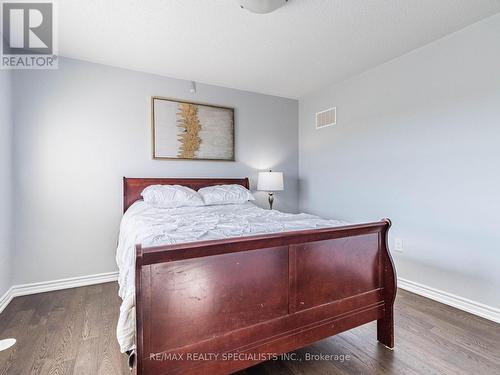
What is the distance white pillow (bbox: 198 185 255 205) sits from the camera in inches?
116

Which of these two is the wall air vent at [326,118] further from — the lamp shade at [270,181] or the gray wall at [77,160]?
the gray wall at [77,160]

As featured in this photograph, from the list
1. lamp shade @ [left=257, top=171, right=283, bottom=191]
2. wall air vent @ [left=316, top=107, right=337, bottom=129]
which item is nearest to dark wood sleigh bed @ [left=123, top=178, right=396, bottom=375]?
lamp shade @ [left=257, top=171, right=283, bottom=191]

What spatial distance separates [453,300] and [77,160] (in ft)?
12.7

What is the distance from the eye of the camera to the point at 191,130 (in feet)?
10.9

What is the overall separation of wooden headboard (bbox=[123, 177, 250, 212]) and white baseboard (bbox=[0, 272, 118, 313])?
0.77 m

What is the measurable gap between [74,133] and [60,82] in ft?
1.75

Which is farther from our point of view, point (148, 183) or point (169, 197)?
point (148, 183)

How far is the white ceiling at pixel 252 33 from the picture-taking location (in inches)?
76.7

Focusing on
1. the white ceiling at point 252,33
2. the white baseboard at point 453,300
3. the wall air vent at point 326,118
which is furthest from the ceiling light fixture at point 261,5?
the white baseboard at point 453,300

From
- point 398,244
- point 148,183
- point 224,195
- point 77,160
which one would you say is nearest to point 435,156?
point 398,244

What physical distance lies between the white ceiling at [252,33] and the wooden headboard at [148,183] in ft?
4.21

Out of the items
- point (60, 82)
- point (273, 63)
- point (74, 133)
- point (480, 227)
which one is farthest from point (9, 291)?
point (480, 227)

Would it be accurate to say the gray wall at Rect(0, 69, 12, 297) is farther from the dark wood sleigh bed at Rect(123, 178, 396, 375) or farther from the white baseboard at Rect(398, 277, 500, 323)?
the white baseboard at Rect(398, 277, 500, 323)

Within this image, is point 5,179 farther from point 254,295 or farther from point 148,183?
point 254,295
